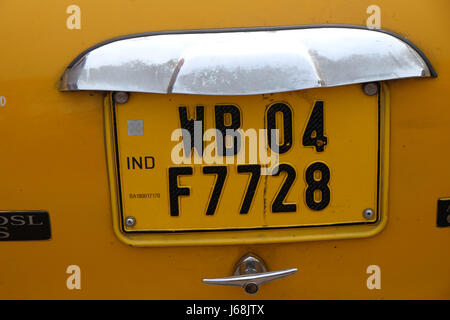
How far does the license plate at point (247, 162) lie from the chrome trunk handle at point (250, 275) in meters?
0.09

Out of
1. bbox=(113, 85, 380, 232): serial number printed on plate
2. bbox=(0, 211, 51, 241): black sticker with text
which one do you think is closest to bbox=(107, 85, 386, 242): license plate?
bbox=(113, 85, 380, 232): serial number printed on plate

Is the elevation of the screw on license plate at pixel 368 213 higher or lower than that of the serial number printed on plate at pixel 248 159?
lower

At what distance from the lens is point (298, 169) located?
4.60ft

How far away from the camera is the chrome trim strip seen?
1.25m

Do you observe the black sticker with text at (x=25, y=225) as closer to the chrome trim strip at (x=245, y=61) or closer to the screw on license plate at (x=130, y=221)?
the screw on license plate at (x=130, y=221)

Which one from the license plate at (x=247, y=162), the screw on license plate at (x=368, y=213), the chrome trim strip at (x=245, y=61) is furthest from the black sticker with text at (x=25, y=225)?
the screw on license plate at (x=368, y=213)

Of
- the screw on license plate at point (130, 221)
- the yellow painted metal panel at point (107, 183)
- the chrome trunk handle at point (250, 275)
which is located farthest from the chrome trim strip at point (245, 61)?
the chrome trunk handle at point (250, 275)

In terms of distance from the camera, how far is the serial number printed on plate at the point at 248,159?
1.36m

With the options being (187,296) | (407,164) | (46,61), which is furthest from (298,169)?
(46,61)

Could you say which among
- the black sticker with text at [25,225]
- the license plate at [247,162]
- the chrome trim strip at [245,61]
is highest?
the chrome trim strip at [245,61]

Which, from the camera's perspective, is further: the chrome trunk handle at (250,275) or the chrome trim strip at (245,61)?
the chrome trunk handle at (250,275)

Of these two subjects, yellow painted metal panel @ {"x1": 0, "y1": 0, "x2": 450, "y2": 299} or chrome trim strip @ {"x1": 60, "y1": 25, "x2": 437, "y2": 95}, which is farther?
yellow painted metal panel @ {"x1": 0, "y1": 0, "x2": 450, "y2": 299}

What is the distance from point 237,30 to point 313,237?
683 millimetres

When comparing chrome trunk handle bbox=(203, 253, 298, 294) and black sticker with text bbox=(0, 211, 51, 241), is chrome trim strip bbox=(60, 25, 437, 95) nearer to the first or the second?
black sticker with text bbox=(0, 211, 51, 241)
